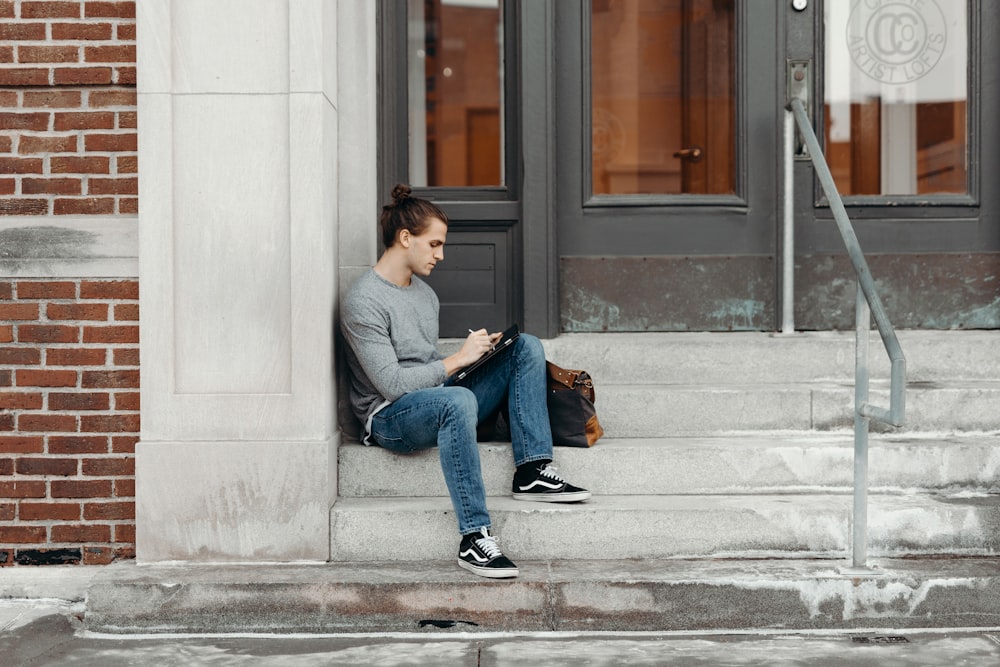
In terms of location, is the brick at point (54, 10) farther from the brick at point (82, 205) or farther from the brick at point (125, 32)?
the brick at point (82, 205)

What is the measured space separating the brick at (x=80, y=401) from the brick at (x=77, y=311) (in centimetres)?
32

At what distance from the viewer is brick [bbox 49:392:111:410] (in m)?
4.27

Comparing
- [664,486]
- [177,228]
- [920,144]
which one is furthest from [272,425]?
[920,144]

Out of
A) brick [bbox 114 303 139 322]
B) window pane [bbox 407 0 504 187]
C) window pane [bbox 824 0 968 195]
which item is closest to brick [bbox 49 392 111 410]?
brick [bbox 114 303 139 322]

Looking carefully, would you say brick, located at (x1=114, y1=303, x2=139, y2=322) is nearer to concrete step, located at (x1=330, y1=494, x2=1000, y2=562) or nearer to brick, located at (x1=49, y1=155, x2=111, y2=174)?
brick, located at (x1=49, y1=155, x2=111, y2=174)

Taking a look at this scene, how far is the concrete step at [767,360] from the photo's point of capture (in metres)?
4.89

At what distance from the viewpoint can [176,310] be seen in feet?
13.7

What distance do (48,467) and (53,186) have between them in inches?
46.7

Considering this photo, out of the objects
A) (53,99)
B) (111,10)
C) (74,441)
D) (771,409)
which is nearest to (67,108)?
(53,99)

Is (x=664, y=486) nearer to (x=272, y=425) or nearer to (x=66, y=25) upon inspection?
(x=272, y=425)

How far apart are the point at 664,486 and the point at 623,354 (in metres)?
0.82

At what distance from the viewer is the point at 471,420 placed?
4008 mm

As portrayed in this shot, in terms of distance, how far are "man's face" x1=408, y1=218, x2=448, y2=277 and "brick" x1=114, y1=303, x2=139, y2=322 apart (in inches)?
46.2

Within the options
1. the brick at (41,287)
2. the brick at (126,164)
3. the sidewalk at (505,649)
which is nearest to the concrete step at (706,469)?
the sidewalk at (505,649)
